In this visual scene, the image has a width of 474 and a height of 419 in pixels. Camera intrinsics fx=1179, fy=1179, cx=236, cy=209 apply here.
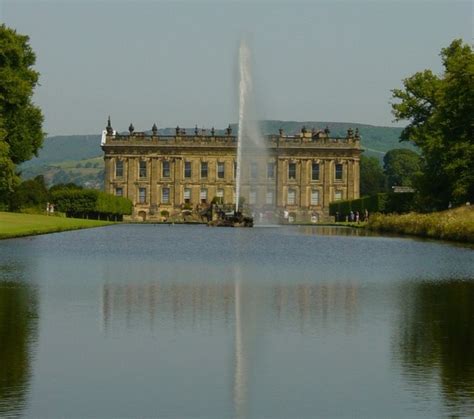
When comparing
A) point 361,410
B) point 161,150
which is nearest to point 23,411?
point 361,410

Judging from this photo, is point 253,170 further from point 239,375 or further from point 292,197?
point 239,375

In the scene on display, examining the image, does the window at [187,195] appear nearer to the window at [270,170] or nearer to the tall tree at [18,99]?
the window at [270,170]

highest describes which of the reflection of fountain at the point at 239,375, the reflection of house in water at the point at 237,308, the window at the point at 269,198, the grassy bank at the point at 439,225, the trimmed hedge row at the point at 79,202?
the window at the point at 269,198

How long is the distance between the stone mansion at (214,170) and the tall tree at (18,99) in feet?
201

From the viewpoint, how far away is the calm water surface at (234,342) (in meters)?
9.27

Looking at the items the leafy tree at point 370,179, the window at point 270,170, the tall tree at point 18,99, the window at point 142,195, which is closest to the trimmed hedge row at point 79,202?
the tall tree at point 18,99

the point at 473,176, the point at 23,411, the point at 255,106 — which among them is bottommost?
the point at 23,411

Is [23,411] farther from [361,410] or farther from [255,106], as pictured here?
[255,106]

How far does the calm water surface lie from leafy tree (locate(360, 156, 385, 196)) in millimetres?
133344

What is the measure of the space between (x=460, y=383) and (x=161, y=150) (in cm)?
11334

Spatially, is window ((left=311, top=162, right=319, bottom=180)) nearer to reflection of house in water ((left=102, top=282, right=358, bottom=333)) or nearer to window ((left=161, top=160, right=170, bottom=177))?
window ((left=161, top=160, right=170, bottom=177))

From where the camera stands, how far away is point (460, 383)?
10086 millimetres

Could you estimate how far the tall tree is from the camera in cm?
5403

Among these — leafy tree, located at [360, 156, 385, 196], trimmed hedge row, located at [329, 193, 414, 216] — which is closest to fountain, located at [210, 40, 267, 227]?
trimmed hedge row, located at [329, 193, 414, 216]
